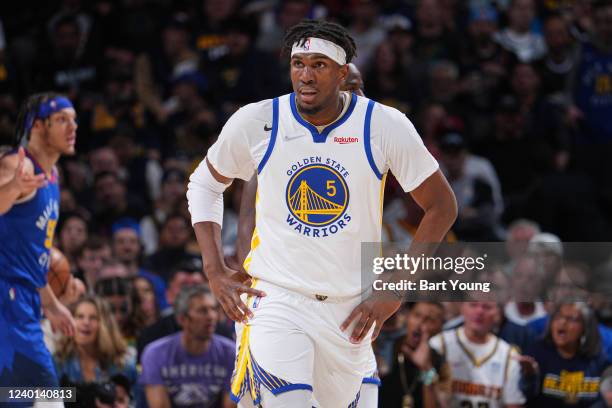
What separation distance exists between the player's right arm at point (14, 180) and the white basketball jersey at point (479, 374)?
10.6 ft

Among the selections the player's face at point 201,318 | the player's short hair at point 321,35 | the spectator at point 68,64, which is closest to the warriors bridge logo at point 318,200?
the player's short hair at point 321,35

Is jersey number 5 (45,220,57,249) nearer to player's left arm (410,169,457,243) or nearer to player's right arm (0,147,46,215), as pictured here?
player's right arm (0,147,46,215)

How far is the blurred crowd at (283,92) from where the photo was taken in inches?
380

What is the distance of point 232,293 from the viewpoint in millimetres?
5340

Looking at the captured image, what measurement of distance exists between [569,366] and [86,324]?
134 inches

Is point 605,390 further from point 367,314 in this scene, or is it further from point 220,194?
point 220,194

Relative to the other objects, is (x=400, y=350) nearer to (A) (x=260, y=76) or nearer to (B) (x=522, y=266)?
(B) (x=522, y=266)

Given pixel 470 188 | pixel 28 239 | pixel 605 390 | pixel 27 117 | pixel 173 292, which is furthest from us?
pixel 470 188

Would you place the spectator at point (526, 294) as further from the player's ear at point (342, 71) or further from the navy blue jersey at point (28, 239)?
the player's ear at point (342, 71)

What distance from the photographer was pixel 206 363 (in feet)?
26.5

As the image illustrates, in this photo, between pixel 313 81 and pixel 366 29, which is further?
pixel 366 29

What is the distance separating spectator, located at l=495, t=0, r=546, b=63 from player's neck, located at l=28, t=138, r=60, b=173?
700 cm

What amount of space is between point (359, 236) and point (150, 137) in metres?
7.11

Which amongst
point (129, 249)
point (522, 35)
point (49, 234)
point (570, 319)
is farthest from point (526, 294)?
point (522, 35)
